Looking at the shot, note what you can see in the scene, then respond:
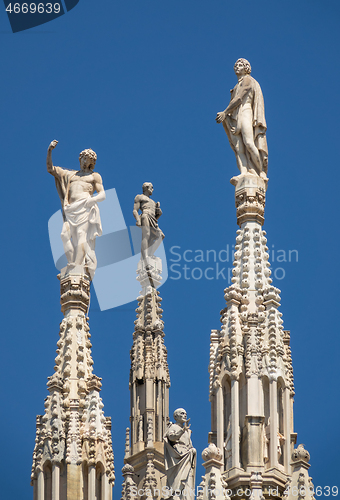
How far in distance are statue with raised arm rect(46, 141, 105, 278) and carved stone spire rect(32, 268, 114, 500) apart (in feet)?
8.22

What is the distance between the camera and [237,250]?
42844 mm

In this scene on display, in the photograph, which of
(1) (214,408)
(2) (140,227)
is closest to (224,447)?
(1) (214,408)

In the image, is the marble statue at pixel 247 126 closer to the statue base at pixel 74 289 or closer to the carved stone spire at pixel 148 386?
the carved stone spire at pixel 148 386

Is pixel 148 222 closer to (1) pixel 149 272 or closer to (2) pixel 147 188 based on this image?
(2) pixel 147 188

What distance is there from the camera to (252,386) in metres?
40.1

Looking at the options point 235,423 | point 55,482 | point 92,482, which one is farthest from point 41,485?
point 235,423

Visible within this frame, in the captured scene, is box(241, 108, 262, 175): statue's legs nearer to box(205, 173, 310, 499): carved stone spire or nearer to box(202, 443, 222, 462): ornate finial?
box(205, 173, 310, 499): carved stone spire

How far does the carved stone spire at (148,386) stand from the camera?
43688 mm

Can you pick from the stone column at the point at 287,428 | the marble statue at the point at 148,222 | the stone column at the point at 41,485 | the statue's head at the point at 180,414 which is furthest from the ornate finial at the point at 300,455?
the marble statue at the point at 148,222

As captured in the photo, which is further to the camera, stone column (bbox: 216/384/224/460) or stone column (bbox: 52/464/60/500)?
stone column (bbox: 216/384/224/460)

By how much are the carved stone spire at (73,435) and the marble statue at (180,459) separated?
3.03 meters

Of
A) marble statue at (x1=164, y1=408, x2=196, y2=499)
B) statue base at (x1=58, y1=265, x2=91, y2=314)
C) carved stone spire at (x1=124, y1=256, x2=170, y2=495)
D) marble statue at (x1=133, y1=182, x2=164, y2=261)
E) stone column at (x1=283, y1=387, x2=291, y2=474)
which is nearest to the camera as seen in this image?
marble statue at (x1=164, y1=408, x2=196, y2=499)

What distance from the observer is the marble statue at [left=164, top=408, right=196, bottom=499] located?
122ft

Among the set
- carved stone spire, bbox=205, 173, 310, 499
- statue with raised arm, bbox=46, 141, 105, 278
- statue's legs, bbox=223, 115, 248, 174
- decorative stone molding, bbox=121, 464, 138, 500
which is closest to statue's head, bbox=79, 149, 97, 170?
statue with raised arm, bbox=46, 141, 105, 278
